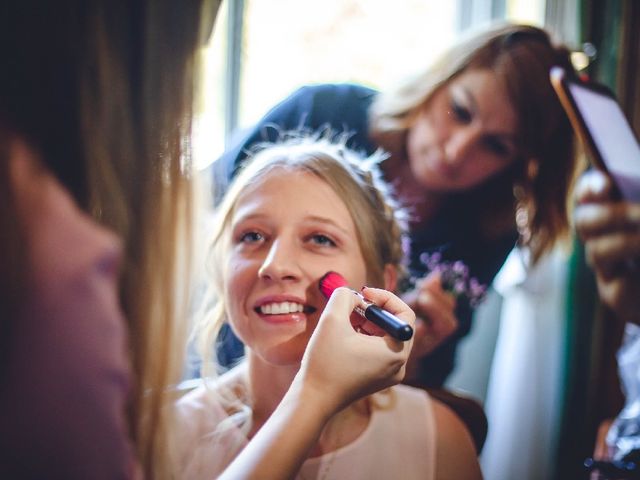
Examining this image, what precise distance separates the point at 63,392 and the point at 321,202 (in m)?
0.41

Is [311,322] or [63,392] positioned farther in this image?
[311,322]

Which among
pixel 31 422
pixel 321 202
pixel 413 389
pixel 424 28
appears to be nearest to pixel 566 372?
pixel 413 389

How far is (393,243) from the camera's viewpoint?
30.6 inches

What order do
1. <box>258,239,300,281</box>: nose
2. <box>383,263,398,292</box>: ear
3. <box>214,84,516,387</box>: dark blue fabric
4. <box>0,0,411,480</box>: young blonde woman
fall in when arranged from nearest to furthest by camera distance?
<box>0,0,411,480</box>: young blonde woman → <box>258,239,300,281</box>: nose → <box>383,263,398,292</box>: ear → <box>214,84,516,387</box>: dark blue fabric

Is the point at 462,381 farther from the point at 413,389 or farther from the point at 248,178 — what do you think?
the point at 248,178

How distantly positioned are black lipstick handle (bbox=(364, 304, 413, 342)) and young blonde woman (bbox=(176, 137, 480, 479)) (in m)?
0.04

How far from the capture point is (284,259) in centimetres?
63

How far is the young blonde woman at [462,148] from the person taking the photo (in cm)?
90

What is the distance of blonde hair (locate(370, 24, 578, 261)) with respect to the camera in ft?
2.97

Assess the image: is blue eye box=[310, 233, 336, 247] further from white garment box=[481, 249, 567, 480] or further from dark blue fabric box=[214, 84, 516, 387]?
white garment box=[481, 249, 567, 480]

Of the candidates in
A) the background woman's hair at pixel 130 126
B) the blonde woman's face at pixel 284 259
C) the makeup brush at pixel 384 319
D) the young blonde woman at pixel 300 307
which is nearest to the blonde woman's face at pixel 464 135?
the young blonde woman at pixel 300 307

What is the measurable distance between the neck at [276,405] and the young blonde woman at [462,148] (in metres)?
0.22

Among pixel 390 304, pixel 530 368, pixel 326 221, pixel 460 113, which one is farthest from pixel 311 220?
pixel 530 368

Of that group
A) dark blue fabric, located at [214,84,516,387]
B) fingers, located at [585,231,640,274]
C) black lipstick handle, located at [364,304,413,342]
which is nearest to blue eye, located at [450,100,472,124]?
dark blue fabric, located at [214,84,516,387]
